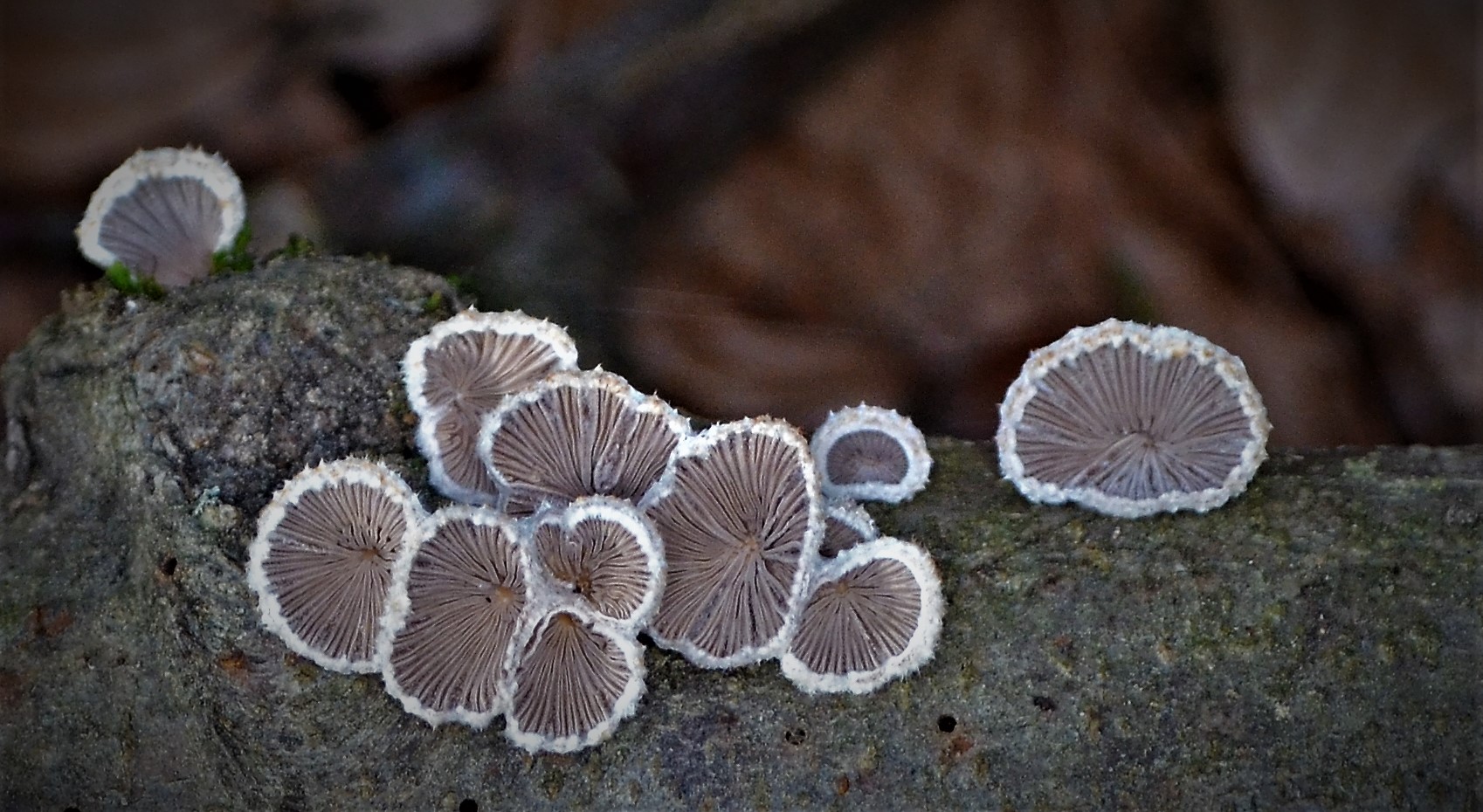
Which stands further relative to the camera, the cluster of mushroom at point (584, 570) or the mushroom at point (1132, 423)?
the mushroom at point (1132, 423)

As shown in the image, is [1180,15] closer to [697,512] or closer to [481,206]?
[481,206]

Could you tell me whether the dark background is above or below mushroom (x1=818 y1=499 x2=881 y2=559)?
above

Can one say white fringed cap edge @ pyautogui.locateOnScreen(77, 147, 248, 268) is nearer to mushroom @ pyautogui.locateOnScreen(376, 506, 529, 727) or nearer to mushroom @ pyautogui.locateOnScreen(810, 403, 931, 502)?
mushroom @ pyautogui.locateOnScreen(376, 506, 529, 727)

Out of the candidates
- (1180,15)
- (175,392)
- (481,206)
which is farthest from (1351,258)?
(175,392)

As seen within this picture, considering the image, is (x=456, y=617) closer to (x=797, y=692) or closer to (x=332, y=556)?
(x=332, y=556)

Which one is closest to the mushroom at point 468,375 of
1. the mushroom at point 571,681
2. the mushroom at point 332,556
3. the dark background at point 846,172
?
the mushroom at point 332,556

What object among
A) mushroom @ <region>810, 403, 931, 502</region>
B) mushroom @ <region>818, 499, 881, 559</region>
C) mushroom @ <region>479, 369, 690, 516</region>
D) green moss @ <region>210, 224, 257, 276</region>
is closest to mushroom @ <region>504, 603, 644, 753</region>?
mushroom @ <region>479, 369, 690, 516</region>

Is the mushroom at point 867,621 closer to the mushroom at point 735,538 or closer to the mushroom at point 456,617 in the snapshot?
the mushroom at point 735,538
